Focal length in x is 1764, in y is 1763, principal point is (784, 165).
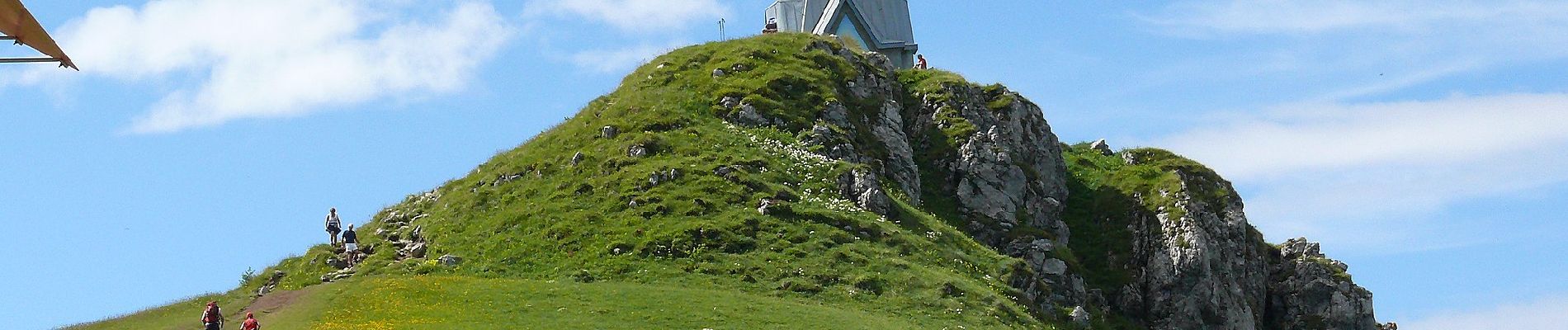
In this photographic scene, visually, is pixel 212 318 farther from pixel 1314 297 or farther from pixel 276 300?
pixel 1314 297

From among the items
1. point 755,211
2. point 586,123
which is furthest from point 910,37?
point 755,211

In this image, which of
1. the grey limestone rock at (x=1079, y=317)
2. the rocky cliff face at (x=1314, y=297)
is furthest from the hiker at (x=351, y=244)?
the rocky cliff face at (x=1314, y=297)

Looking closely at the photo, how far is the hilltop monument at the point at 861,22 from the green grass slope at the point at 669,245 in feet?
61.4

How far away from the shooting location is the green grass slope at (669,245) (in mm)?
61156

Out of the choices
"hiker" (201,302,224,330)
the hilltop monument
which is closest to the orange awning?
"hiker" (201,302,224,330)

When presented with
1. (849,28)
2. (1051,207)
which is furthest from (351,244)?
(849,28)

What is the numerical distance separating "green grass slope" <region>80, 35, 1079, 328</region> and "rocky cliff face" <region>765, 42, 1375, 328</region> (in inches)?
82.5

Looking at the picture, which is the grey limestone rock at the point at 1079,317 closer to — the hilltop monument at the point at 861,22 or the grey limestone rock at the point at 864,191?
the grey limestone rock at the point at 864,191

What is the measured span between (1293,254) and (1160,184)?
823 cm

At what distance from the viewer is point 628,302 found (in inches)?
2414

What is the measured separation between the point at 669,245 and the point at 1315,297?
35607 millimetres

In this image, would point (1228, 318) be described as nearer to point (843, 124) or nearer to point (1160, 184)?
point (1160, 184)

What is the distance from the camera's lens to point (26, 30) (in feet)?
51.9

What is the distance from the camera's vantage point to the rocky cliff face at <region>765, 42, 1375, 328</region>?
Result: 82.6 meters
